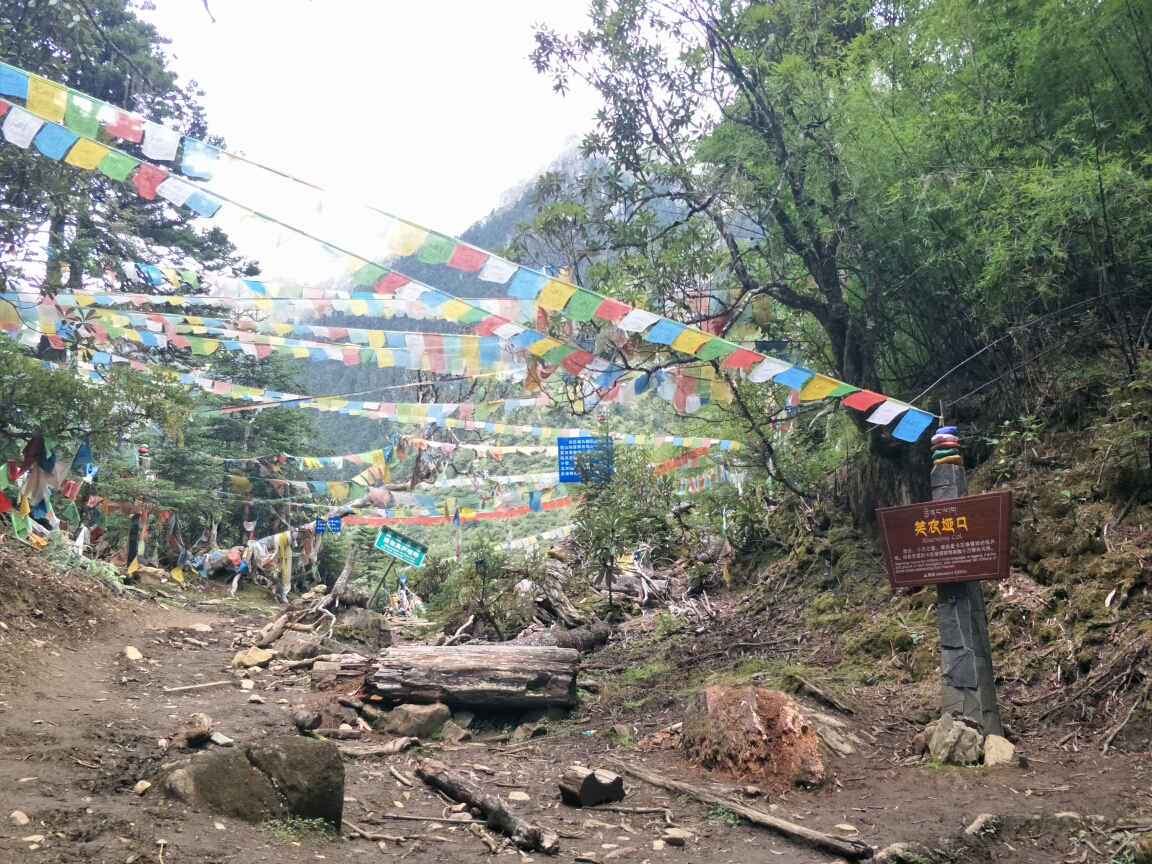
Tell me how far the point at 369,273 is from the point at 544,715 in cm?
471

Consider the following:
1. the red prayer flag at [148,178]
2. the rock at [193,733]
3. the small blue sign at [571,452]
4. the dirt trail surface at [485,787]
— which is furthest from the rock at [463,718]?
the small blue sign at [571,452]

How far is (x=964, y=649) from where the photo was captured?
5602 mm

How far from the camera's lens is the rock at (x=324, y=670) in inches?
334

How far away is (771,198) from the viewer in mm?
8383

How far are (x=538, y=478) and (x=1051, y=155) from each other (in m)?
12.6

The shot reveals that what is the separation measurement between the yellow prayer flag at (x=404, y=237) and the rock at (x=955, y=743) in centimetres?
545

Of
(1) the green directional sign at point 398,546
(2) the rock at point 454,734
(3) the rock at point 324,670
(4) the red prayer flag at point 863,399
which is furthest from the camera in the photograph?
(1) the green directional sign at point 398,546

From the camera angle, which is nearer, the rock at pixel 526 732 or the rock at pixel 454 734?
the rock at pixel 454 734

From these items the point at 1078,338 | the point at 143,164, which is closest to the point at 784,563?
the point at 1078,338

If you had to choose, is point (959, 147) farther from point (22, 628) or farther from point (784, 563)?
point (22, 628)

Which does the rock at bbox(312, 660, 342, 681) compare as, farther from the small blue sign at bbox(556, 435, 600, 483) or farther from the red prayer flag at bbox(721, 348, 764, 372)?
the small blue sign at bbox(556, 435, 600, 483)

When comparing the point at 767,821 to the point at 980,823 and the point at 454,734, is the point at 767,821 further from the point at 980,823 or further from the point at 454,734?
the point at 454,734

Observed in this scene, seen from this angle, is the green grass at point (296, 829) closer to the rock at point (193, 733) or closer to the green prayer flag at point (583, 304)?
the rock at point (193, 733)

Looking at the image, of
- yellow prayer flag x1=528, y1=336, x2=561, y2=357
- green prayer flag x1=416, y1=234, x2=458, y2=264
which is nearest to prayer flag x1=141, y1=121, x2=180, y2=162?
green prayer flag x1=416, y1=234, x2=458, y2=264
